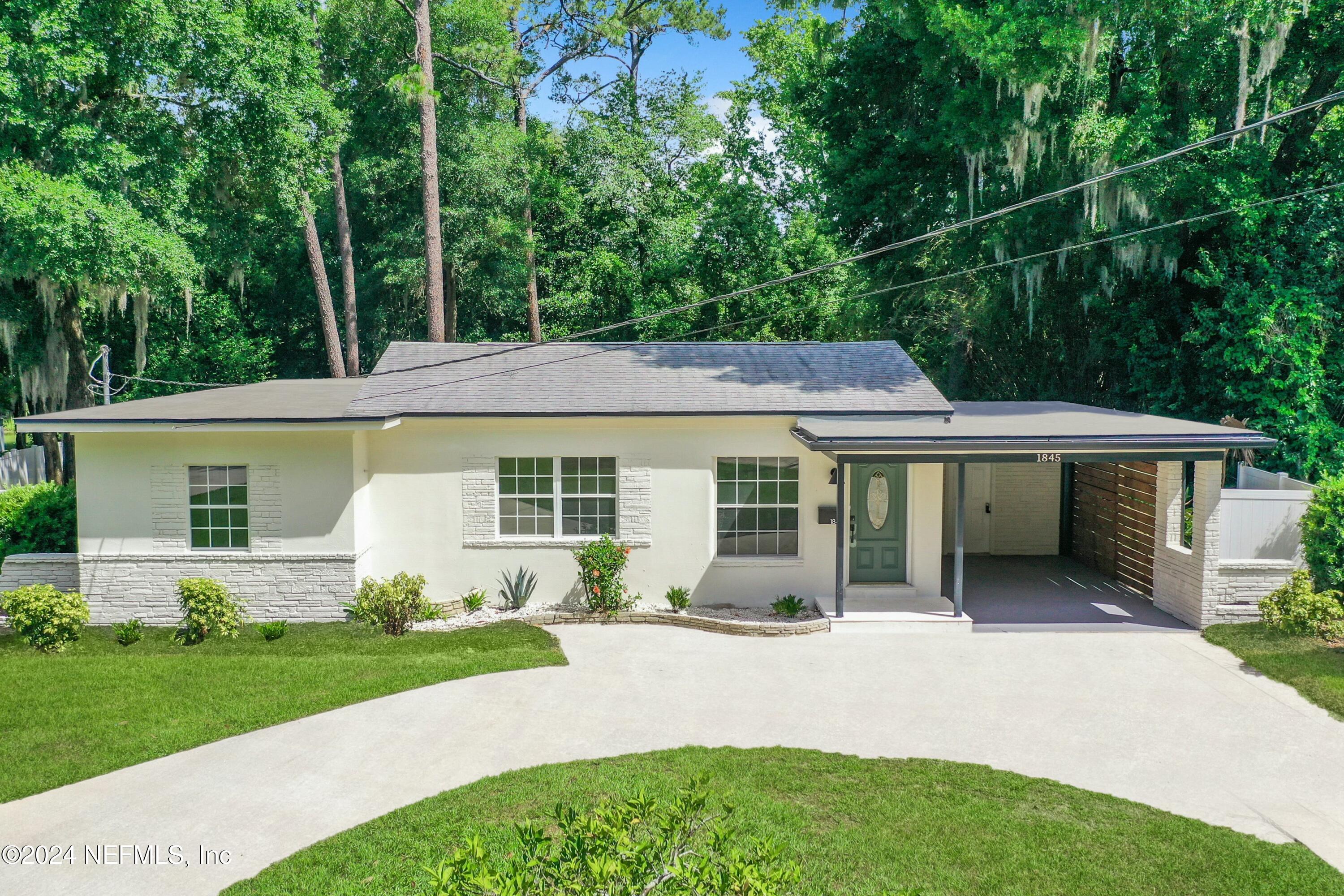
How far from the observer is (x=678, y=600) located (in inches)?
474

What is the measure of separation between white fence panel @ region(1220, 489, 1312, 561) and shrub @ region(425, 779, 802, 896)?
992 cm

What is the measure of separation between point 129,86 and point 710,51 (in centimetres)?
1942

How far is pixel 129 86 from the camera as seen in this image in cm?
1680

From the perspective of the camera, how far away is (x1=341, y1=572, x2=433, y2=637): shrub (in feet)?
36.9

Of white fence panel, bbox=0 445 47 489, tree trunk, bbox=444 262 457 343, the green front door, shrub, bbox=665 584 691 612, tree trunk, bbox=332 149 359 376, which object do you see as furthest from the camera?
tree trunk, bbox=444 262 457 343

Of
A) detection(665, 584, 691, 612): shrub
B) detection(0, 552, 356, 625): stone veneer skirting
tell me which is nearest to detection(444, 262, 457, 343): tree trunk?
detection(0, 552, 356, 625): stone veneer skirting

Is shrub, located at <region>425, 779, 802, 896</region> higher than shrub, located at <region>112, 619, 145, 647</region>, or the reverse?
shrub, located at <region>425, 779, 802, 896</region>

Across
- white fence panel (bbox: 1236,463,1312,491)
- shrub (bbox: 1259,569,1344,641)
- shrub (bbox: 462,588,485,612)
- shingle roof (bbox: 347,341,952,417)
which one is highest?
shingle roof (bbox: 347,341,952,417)

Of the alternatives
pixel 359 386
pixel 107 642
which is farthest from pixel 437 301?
pixel 107 642

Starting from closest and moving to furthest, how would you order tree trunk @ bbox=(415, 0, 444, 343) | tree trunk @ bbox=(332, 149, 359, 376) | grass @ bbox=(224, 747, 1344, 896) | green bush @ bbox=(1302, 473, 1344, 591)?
grass @ bbox=(224, 747, 1344, 896)
green bush @ bbox=(1302, 473, 1344, 591)
tree trunk @ bbox=(415, 0, 444, 343)
tree trunk @ bbox=(332, 149, 359, 376)

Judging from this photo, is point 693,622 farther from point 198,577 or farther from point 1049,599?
point 198,577

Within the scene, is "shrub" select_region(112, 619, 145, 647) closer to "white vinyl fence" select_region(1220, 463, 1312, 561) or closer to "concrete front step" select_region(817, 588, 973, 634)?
"concrete front step" select_region(817, 588, 973, 634)

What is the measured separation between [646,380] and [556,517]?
8.37 ft

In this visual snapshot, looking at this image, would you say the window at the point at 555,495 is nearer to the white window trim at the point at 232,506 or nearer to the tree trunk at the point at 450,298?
the white window trim at the point at 232,506
